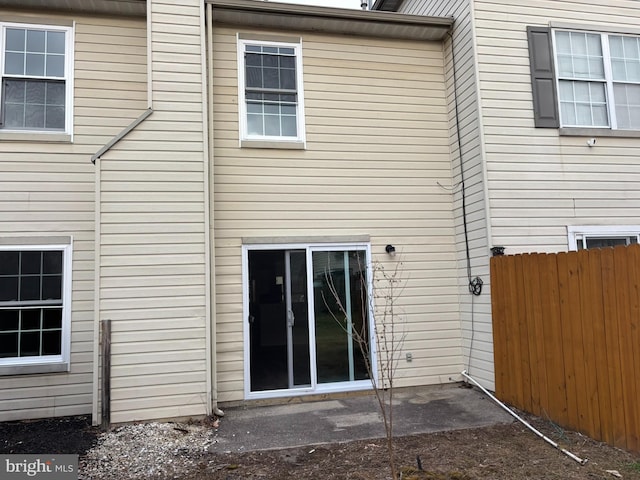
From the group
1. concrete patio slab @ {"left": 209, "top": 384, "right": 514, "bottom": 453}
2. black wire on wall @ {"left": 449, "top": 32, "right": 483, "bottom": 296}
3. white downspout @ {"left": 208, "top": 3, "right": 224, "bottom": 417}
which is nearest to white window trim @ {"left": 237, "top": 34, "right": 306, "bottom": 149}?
white downspout @ {"left": 208, "top": 3, "right": 224, "bottom": 417}

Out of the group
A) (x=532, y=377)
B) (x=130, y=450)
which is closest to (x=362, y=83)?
(x=532, y=377)

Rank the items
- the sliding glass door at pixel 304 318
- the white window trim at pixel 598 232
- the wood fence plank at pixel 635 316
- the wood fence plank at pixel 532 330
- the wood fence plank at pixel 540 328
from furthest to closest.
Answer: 1. the white window trim at pixel 598 232
2. the sliding glass door at pixel 304 318
3. the wood fence plank at pixel 532 330
4. the wood fence plank at pixel 540 328
5. the wood fence plank at pixel 635 316

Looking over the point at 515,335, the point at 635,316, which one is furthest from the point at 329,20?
the point at 635,316

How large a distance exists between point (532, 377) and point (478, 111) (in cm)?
359

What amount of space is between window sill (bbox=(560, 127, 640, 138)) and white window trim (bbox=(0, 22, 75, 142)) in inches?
272

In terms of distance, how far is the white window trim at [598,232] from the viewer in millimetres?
6395

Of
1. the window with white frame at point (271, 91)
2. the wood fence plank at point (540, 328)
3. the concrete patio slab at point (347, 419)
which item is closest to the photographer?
the concrete patio slab at point (347, 419)

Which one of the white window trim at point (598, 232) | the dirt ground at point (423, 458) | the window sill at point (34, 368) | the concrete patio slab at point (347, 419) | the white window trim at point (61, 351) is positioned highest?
the white window trim at point (598, 232)

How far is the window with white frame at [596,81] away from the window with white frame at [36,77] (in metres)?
7.02

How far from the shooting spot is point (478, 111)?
6.30 meters

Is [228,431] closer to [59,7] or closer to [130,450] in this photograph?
[130,450]

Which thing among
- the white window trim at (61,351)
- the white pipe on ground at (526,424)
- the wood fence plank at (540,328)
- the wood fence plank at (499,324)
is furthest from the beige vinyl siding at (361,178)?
the white window trim at (61,351)

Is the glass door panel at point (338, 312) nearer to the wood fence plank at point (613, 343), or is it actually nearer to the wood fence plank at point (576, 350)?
the wood fence plank at point (576, 350)

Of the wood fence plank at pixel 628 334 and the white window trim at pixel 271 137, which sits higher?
the white window trim at pixel 271 137
